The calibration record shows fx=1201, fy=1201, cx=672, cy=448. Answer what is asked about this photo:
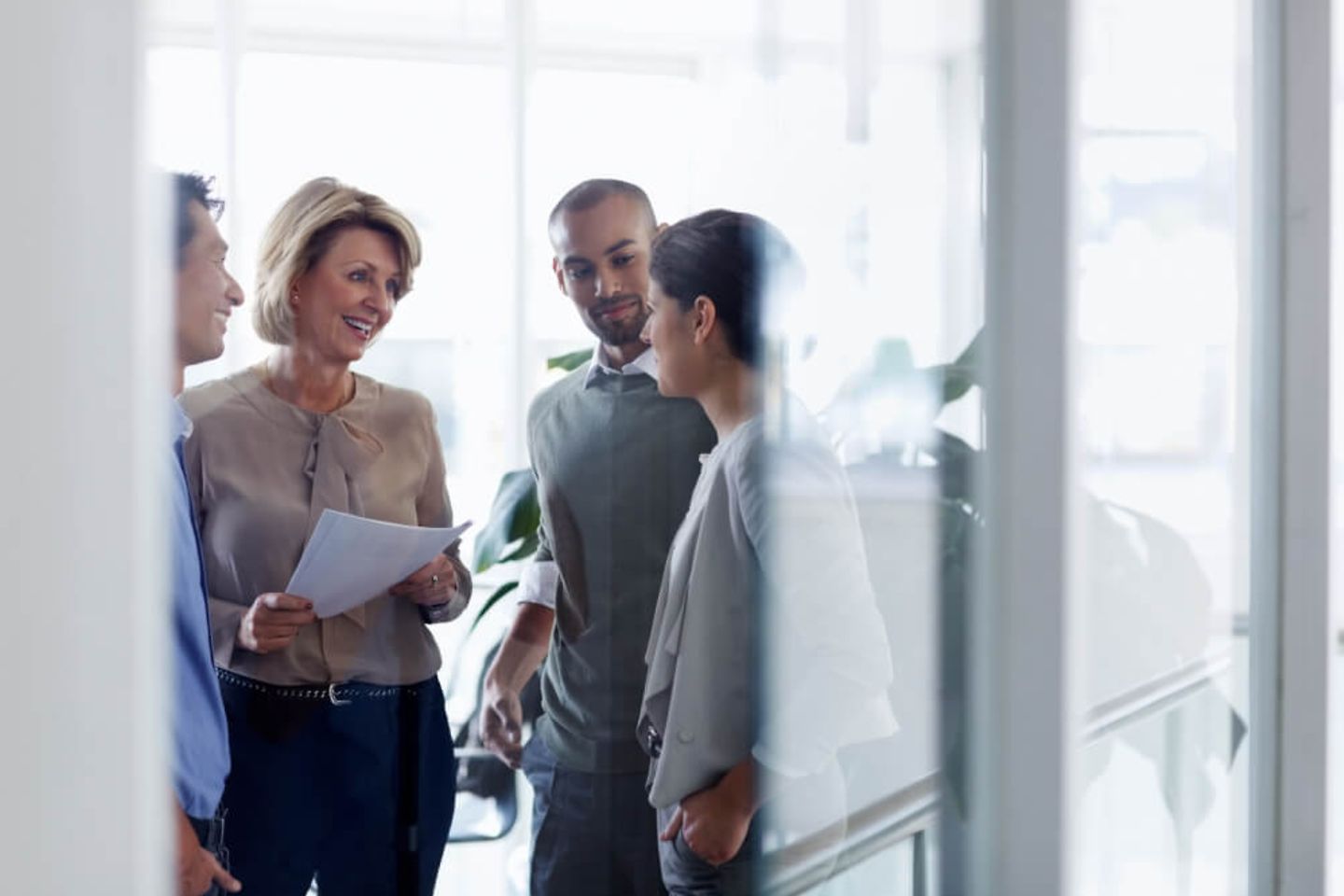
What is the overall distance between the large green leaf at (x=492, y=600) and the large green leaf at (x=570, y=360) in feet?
0.77

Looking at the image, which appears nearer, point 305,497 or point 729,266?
point 305,497

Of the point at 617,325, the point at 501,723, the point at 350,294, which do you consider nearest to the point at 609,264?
the point at 617,325

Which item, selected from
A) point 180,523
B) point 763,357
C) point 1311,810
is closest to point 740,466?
point 763,357

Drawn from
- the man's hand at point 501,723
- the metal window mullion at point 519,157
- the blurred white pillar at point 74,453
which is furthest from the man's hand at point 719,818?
the blurred white pillar at point 74,453

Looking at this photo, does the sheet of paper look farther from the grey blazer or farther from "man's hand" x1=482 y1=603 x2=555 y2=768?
the grey blazer

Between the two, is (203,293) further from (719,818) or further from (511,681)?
(719,818)

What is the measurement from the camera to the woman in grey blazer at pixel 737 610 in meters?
1.32

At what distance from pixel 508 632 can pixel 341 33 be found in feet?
2.07

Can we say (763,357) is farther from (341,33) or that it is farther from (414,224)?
(341,33)

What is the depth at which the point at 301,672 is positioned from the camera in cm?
122

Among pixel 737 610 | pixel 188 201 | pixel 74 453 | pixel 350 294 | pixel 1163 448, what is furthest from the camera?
pixel 1163 448

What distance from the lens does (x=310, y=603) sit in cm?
121

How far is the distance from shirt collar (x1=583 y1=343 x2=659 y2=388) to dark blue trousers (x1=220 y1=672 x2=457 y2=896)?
0.37 metres

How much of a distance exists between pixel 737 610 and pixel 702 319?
32 centimetres
